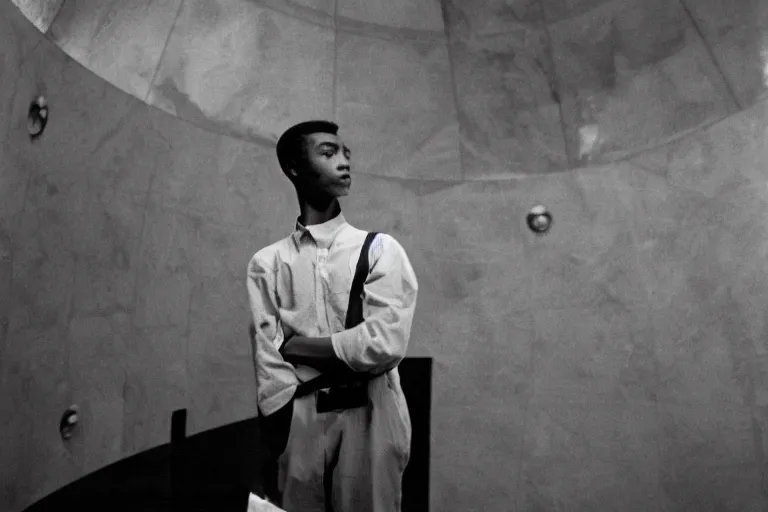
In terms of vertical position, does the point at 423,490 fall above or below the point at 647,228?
below

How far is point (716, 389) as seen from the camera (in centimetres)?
530

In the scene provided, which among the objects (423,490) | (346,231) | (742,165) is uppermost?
(742,165)


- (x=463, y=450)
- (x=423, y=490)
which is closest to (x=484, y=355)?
(x=463, y=450)

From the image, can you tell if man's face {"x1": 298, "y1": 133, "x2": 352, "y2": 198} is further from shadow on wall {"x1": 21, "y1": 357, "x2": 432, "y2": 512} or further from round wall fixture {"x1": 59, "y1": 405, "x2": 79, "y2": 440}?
round wall fixture {"x1": 59, "y1": 405, "x2": 79, "y2": 440}

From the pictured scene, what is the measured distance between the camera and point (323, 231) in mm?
3660

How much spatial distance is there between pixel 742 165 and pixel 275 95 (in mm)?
2859

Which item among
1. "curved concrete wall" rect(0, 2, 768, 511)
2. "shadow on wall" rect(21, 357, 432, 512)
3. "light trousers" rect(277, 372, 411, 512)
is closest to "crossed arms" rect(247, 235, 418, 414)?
"light trousers" rect(277, 372, 411, 512)

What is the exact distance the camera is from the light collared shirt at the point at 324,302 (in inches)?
130

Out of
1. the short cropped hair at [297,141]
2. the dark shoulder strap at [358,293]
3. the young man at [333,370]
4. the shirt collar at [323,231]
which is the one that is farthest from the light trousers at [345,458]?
the short cropped hair at [297,141]

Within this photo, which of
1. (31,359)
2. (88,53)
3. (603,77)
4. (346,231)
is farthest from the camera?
(603,77)

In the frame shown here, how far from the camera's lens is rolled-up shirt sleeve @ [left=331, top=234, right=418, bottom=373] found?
10.7ft

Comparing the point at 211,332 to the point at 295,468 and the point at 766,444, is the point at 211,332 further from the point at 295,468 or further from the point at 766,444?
the point at 766,444

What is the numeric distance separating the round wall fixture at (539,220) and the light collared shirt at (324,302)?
7.76 feet

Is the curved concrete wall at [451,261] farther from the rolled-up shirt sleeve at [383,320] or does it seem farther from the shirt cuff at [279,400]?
the rolled-up shirt sleeve at [383,320]
